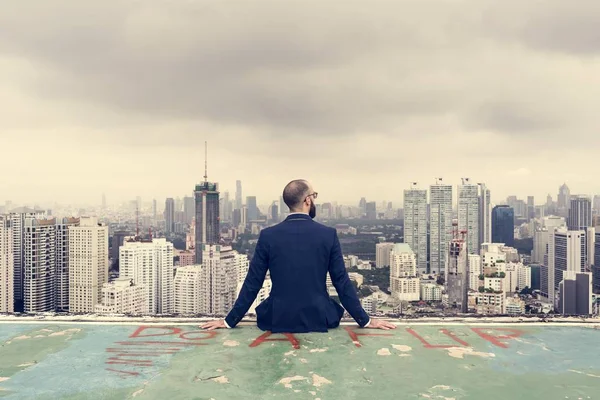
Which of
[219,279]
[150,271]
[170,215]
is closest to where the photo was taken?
[219,279]

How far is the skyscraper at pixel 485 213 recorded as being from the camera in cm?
3239

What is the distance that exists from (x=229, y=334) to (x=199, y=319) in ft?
1.31

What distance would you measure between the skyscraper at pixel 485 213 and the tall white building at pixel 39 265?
26542mm

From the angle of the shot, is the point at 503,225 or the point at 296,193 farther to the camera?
the point at 503,225

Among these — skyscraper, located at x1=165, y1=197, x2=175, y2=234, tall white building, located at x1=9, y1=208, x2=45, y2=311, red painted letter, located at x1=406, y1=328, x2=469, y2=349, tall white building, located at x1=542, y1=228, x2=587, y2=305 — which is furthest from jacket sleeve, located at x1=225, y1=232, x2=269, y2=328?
skyscraper, located at x1=165, y1=197, x2=175, y2=234

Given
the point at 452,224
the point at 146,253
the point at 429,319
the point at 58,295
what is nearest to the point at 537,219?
the point at 452,224

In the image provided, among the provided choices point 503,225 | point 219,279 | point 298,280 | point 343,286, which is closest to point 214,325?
point 298,280

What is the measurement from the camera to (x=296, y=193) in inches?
84.5

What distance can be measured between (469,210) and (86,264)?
24865mm

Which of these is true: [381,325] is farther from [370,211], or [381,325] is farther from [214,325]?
[370,211]

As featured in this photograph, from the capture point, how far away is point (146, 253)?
23562 mm

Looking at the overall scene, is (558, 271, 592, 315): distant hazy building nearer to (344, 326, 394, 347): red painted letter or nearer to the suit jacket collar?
(344, 326, 394, 347): red painted letter

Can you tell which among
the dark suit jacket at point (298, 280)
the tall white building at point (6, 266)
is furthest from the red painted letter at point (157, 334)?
the tall white building at point (6, 266)

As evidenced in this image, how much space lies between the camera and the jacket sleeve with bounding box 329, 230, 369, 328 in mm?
2062
